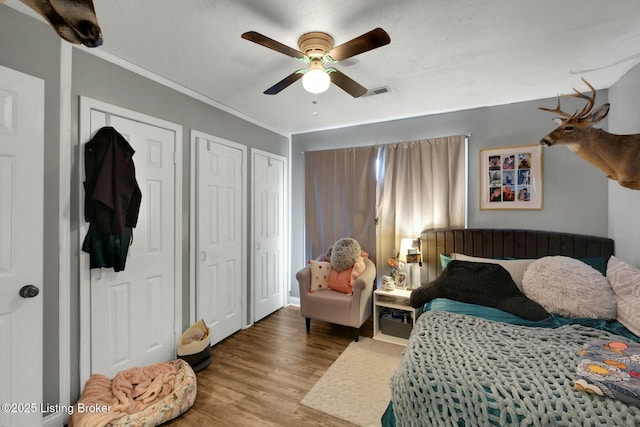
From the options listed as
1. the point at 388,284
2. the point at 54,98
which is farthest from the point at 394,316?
the point at 54,98

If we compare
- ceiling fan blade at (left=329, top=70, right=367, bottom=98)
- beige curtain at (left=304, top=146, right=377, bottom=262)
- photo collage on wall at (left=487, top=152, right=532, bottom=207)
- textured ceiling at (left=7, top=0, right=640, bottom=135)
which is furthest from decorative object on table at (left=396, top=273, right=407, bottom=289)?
ceiling fan blade at (left=329, top=70, right=367, bottom=98)

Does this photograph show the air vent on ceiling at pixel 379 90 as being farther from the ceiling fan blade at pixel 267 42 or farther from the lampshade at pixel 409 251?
the lampshade at pixel 409 251

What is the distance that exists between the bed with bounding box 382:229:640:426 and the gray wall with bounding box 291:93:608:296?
0.19m

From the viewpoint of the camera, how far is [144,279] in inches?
86.0

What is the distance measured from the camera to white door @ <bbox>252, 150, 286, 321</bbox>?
338 centimetres

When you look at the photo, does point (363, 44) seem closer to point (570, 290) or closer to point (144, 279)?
Answer: point (570, 290)

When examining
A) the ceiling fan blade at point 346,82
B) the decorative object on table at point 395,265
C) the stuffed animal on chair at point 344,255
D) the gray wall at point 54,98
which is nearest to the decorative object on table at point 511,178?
the decorative object on table at point 395,265

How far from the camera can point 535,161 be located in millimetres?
2703

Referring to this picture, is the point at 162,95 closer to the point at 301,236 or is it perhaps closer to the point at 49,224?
the point at 49,224

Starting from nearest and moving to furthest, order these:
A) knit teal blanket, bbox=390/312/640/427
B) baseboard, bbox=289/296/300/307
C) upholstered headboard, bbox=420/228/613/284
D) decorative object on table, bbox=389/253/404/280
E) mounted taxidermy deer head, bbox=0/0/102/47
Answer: mounted taxidermy deer head, bbox=0/0/102/47, knit teal blanket, bbox=390/312/640/427, upholstered headboard, bbox=420/228/613/284, decorative object on table, bbox=389/253/404/280, baseboard, bbox=289/296/300/307

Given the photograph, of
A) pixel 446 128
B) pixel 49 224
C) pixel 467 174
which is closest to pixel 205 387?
pixel 49 224

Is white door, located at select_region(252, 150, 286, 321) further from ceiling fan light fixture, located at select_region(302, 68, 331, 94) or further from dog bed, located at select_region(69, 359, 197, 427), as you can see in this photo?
ceiling fan light fixture, located at select_region(302, 68, 331, 94)

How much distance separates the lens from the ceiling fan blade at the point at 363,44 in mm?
1320

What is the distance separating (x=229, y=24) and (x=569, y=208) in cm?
340
